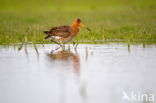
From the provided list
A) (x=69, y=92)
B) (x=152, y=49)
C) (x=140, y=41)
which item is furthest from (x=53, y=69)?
(x=140, y=41)

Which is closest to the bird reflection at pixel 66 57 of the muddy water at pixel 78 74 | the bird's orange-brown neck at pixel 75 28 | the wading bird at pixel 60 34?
the muddy water at pixel 78 74

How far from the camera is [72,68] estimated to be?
10.6 metres

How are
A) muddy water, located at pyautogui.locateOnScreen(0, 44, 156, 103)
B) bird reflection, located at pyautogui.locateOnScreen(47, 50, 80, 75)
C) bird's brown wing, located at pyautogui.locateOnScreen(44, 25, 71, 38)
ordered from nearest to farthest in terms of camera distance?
muddy water, located at pyautogui.locateOnScreen(0, 44, 156, 103), bird reflection, located at pyautogui.locateOnScreen(47, 50, 80, 75), bird's brown wing, located at pyautogui.locateOnScreen(44, 25, 71, 38)

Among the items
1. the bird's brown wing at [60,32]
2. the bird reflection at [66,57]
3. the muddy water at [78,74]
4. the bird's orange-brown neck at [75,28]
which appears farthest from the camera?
the bird's orange-brown neck at [75,28]

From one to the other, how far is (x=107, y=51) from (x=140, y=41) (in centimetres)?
226

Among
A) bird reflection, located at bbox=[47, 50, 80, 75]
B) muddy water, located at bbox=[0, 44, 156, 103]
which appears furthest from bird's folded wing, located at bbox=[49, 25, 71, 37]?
bird reflection, located at bbox=[47, 50, 80, 75]

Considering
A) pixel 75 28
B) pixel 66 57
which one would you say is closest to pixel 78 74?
pixel 66 57

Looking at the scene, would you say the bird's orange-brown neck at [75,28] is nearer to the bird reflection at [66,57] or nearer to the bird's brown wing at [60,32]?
the bird's brown wing at [60,32]

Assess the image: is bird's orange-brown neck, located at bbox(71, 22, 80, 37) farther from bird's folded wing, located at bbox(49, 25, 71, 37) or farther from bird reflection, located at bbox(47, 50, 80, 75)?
bird reflection, located at bbox(47, 50, 80, 75)

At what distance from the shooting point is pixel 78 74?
990 centimetres

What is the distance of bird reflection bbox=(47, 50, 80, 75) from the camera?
11243 mm

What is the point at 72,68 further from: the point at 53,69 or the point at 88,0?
the point at 88,0

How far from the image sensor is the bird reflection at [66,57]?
11243 millimetres

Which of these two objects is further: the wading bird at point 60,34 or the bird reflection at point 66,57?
the wading bird at point 60,34
